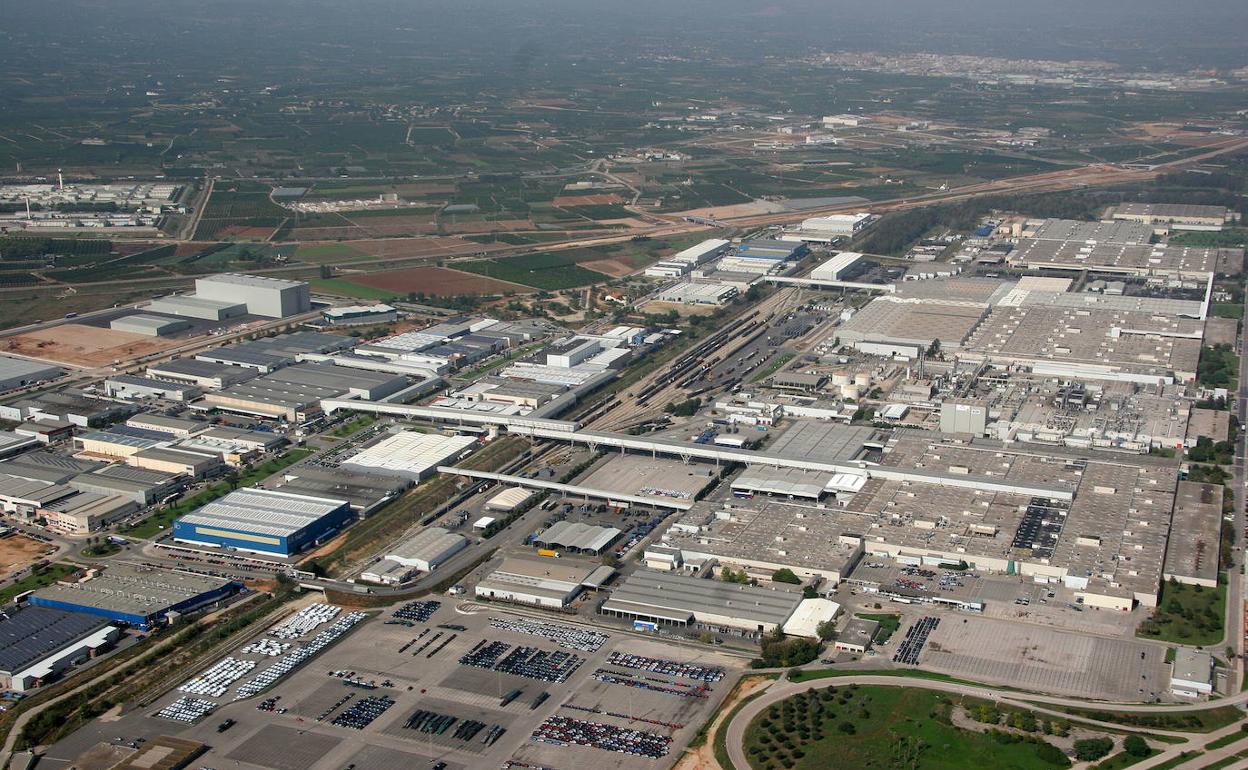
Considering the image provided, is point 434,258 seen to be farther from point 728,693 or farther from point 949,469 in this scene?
point 728,693

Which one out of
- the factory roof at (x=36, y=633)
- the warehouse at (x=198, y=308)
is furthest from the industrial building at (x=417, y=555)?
the warehouse at (x=198, y=308)

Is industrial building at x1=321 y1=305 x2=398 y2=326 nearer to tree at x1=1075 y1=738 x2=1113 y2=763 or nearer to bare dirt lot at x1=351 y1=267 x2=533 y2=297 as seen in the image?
bare dirt lot at x1=351 y1=267 x2=533 y2=297

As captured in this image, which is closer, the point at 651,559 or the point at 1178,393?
the point at 651,559

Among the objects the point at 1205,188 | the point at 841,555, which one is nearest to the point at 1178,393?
the point at 841,555

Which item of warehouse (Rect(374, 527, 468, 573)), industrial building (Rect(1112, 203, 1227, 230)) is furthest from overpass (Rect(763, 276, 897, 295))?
warehouse (Rect(374, 527, 468, 573))

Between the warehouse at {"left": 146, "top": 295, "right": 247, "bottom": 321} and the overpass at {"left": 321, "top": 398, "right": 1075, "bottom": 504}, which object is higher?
the warehouse at {"left": 146, "top": 295, "right": 247, "bottom": 321}

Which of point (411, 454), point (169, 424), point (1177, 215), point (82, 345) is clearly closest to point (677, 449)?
point (411, 454)

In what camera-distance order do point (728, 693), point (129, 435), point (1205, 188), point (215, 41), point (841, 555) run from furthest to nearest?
point (215, 41) < point (1205, 188) < point (129, 435) < point (841, 555) < point (728, 693)
